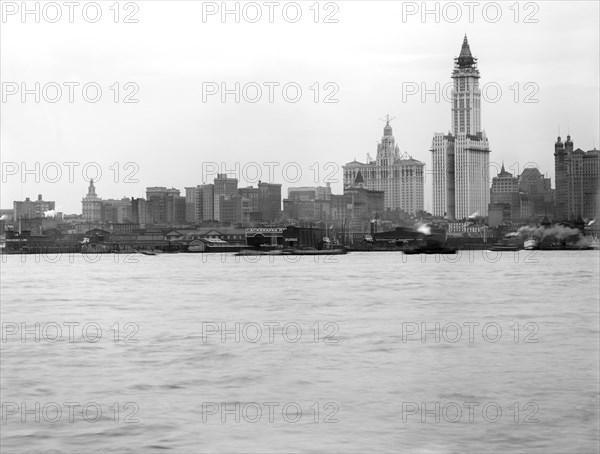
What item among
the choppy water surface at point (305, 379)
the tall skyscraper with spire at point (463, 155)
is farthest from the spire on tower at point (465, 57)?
the choppy water surface at point (305, 379)

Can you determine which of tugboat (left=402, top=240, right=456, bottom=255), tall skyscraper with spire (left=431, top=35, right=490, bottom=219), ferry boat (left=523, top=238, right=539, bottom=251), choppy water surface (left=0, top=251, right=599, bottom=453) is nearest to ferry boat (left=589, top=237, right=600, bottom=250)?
ferry boat (left=523, top=238, right=539, bottom=251)

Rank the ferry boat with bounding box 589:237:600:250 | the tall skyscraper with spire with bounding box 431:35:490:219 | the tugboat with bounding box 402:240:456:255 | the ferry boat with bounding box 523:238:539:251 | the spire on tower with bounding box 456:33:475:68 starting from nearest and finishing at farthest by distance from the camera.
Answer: the tugboat with bounding box 402:240:456:255 < the ferry boat with bounding box 589:237:600:250 < the ferry boat with bounding box 523:238:539:251 < the tall skyscraper with spire with bounding box 431:35:490:219 < the spire on tower with bounding box 456:33:475:68

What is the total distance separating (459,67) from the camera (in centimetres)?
12650

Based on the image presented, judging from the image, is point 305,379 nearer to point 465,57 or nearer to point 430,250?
point 430,250

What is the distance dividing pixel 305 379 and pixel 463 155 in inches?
4384

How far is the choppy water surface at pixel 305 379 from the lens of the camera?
652cm

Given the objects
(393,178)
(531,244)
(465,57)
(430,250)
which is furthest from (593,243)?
(465,57)

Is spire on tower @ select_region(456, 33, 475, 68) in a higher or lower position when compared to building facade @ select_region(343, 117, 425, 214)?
higher

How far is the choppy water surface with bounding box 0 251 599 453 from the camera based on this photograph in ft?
21.4

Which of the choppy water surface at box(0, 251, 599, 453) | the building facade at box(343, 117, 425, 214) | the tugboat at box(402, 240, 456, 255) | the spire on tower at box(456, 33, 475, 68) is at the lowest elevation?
the choppy water surface at box(0, 251, 599, 453)

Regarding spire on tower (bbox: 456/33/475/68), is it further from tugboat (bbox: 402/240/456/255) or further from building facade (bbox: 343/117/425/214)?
tugboat (bbox: 402/240/456/255)

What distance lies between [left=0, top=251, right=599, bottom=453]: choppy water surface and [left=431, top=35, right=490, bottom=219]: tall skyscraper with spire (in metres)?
91.8

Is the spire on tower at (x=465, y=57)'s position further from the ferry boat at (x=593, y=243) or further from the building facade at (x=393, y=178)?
the ferry boat at (x=593, y=243)

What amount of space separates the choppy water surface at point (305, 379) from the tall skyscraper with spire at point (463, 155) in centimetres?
9182
